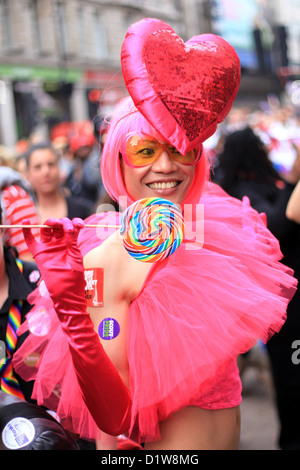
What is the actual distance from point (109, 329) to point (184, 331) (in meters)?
0.23

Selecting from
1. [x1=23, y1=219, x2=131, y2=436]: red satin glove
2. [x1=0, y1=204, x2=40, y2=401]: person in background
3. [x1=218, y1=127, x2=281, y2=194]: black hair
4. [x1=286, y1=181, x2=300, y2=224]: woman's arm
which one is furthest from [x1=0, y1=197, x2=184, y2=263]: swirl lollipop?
[x1=218, y1=127, x2=281, y2=194]: black hair

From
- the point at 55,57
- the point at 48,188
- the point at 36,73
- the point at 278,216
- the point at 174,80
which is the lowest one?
the point at 36,73

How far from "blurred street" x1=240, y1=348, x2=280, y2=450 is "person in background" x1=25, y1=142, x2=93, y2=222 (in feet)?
6.52

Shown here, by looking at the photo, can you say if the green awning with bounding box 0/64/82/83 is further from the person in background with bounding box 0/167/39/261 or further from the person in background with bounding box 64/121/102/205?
the person in background with bounding box 0/167/39/261

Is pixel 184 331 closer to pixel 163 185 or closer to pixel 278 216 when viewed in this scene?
pixel 163 185

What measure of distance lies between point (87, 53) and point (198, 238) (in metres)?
25.0

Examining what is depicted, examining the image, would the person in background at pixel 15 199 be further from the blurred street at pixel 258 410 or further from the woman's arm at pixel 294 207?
the blurred street at pixel 258 410

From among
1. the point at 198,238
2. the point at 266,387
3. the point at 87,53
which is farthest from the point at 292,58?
the point at 198,238

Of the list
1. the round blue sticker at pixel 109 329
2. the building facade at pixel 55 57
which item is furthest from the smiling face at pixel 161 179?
the building facade at pixel 55 57

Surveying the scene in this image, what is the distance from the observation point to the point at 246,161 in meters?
4.16

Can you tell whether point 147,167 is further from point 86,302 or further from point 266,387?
point 266,387

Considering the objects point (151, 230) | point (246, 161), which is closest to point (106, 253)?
point (151, 230)

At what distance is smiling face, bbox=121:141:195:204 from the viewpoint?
202 cm

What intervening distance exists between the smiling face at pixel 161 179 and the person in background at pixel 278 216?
4.95 feet
